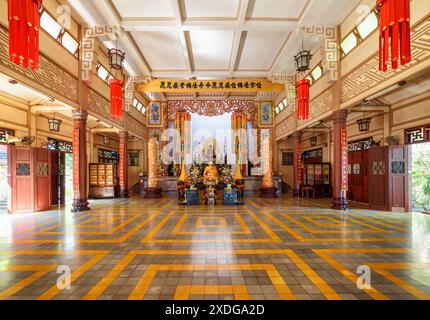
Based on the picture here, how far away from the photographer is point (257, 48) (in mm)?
9359

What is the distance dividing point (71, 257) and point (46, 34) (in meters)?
5.74

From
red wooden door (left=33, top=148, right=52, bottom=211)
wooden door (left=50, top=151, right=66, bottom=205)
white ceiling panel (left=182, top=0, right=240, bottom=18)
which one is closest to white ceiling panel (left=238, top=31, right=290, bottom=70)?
white ceiling panel (left=182, top=0, right=240, bottom=18)

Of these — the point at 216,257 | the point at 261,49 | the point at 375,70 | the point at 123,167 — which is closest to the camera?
the point at 216,257

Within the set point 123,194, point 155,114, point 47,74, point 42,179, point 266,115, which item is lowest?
point 123,194

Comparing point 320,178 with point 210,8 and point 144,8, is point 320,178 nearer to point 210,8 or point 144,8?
point 210,8

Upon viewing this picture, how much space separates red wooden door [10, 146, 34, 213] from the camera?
725cm

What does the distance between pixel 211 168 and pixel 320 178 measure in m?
5.53

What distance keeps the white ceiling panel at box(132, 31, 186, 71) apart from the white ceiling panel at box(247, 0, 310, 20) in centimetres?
285

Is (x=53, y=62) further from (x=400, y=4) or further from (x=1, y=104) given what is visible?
(x=400, y=4)

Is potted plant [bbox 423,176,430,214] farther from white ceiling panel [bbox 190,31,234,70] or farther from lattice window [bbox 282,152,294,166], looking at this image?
lattice window [bbox 282,152,294,166]

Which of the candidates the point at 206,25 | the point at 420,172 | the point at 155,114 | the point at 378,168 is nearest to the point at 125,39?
the point at 206,25

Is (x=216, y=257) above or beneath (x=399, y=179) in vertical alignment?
beneath

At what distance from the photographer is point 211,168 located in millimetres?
9961
